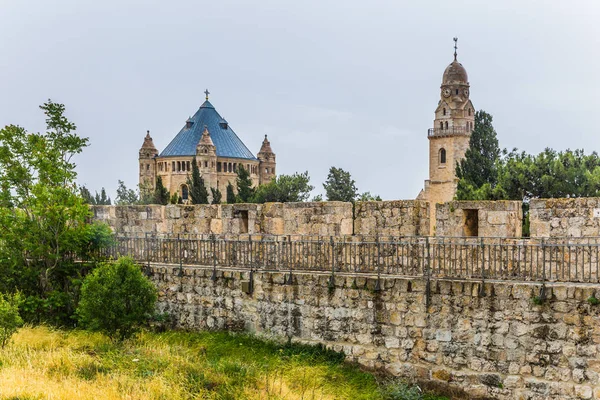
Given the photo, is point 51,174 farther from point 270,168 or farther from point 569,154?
point 270,168

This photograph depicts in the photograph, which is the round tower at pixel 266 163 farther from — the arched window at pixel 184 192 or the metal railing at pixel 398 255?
the metal railing at pixel 398 255

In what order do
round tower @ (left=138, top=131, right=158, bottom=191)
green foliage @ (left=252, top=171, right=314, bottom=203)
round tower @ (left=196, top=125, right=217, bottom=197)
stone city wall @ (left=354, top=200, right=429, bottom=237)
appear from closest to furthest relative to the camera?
stone city wall @ (left=354, top=200, right=429, bottom=237)
green foliage @ (left=252, top=171, right=314, bottom=203)
round tower @ (left=196, top=125, right=217, bottom=197)
round tower @ (left=138, top=131, right=158, bottom=191)

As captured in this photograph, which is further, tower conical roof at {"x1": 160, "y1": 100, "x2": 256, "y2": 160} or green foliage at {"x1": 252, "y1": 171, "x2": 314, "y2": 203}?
tower conical roof at {"x1": 160, "y1": 100, "x2": 256, "y2": 160}

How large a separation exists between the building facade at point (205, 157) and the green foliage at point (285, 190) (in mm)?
14471

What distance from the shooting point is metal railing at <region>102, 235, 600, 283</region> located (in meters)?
10.1

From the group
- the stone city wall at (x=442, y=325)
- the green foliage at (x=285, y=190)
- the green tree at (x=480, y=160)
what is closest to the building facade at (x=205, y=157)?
the green foliage at (x=285, y=190)

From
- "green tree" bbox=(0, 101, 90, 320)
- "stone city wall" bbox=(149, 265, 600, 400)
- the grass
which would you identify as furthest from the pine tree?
"stone city wall" bbox=(149, 265, 600, 400)

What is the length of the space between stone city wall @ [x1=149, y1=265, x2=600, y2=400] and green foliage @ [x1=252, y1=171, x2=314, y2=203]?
4700 centimetres

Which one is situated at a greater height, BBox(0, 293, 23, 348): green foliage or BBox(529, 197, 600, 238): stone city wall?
BBox(529, 197, 600, 238): stone city wall

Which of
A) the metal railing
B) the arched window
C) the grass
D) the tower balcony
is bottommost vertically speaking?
the grass

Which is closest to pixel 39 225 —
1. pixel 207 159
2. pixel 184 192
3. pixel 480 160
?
pixel 480 160

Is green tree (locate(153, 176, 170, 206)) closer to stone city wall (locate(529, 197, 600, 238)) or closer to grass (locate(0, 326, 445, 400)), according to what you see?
grass (locate(0, 326, 445, 400))

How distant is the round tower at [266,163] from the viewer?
87.2 meters

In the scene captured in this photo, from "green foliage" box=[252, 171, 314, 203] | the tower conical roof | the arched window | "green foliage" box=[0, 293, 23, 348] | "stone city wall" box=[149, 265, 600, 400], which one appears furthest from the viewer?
the tower conical roof
